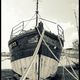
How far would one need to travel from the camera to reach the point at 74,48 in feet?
112

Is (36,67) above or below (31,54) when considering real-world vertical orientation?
below

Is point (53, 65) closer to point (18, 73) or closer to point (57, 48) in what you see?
point (57, 48)

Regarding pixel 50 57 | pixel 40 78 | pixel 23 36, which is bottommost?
pixel 40 78

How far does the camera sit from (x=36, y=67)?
13648 mm

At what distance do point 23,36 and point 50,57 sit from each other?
5.76 ft

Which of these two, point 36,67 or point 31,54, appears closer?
point 36,67

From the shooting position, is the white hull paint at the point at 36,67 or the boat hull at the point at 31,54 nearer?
the white hull paint at the point at 36,67

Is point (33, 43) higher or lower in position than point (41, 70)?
higher

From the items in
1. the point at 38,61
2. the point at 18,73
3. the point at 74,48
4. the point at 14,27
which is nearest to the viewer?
the point at 38,61

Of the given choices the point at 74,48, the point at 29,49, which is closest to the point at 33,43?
the point at 29,49

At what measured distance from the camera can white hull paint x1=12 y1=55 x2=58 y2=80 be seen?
13641 millimetres

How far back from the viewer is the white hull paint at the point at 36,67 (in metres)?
13.6

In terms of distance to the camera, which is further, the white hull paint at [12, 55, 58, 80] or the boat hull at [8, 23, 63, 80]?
the boat hull at [8, 23, 63, 80]

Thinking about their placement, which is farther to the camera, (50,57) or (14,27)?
(14,27)
